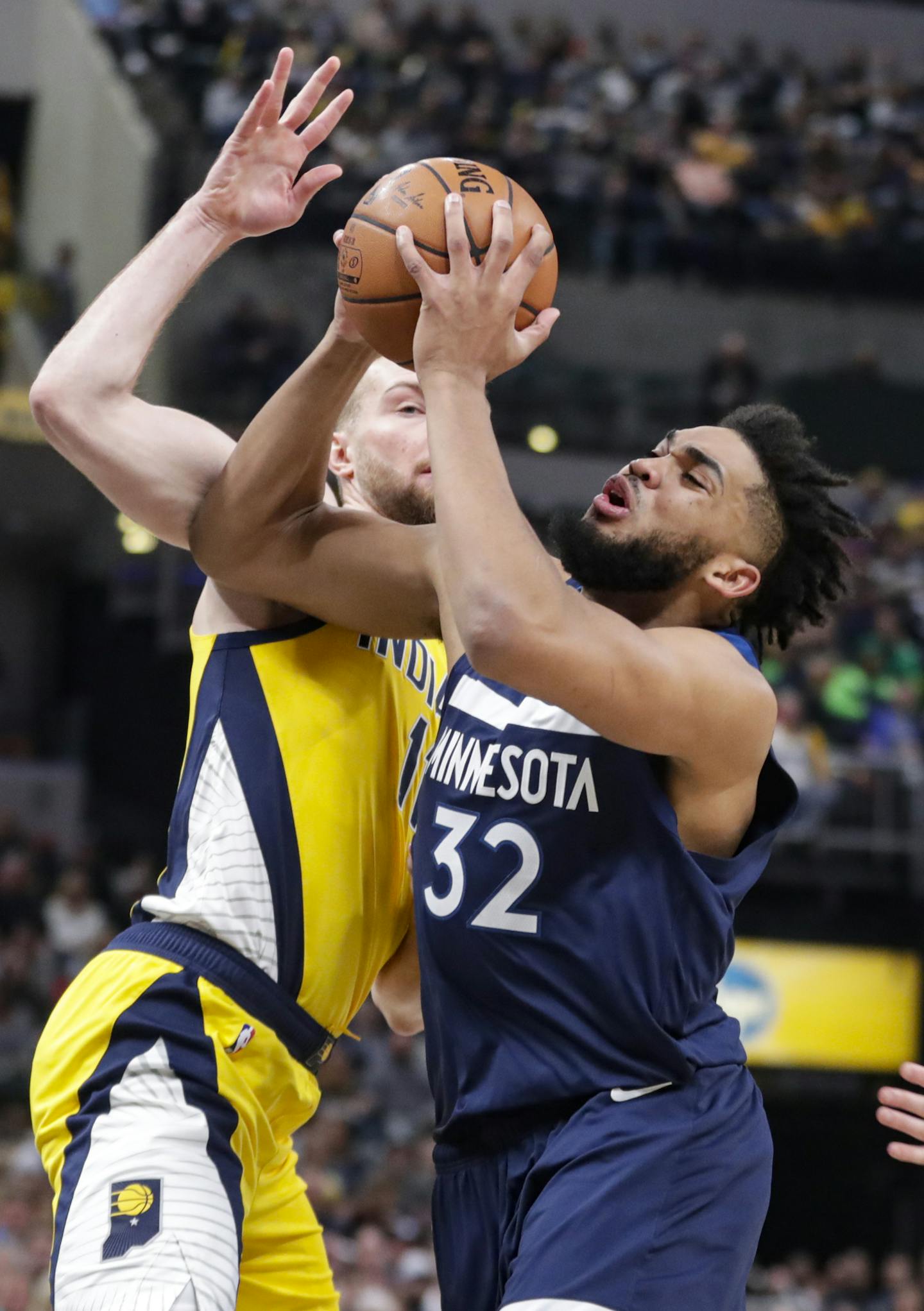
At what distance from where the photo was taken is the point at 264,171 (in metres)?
3.70

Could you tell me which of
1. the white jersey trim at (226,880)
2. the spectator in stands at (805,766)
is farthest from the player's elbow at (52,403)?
the spectator in stands at (805,766)

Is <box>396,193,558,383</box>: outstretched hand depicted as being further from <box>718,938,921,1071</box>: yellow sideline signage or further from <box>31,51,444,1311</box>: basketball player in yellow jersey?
<box>718,938,921,1071</box>: yellow sideline signage

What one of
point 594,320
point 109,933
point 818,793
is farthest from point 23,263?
point 818,793

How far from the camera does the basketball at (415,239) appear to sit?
3.14 meters

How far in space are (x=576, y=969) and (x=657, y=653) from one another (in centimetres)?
62

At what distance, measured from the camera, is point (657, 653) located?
3.00m

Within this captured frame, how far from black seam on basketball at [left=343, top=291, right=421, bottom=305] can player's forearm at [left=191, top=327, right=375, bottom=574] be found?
3.8 inches

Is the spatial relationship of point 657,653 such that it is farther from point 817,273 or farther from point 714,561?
point 817,273

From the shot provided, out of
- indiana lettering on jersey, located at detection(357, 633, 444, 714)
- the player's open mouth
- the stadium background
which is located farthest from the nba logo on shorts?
the stadium background

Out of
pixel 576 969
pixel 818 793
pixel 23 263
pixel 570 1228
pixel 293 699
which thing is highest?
pixel 23 263

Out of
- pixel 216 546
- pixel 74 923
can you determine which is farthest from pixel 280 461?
pixel 74 923

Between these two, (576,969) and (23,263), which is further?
(23,263)

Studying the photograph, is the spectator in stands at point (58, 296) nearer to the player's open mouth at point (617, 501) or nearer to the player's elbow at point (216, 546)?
the player's elbow at point (216, 546)

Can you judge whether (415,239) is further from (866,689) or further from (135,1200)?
(866,689)
